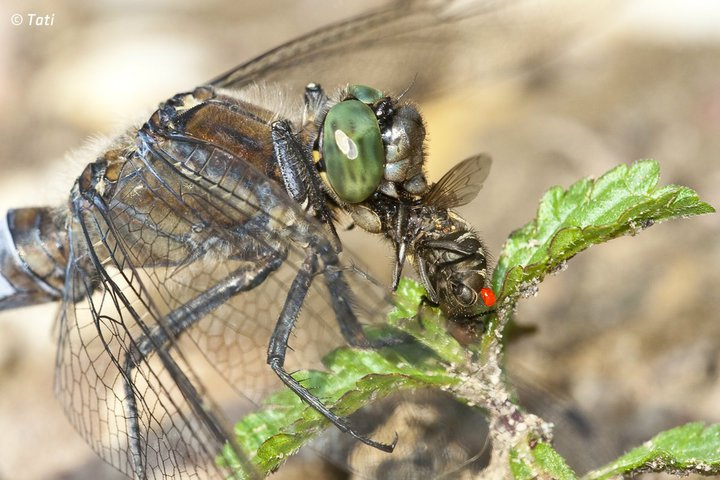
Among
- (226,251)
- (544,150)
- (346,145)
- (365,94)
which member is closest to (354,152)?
(346,145)

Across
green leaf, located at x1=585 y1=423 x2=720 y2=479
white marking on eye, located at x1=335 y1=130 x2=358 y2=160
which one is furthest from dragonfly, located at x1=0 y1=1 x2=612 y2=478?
green leaf, located at x1=585 y1=423 x2=720 y2=479

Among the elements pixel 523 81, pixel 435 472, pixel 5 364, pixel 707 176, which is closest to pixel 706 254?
pixel 707 176

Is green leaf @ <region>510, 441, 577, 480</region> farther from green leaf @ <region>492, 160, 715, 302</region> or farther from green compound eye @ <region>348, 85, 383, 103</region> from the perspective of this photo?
green compound eye @ <region>348, 85, 383, 103</region>

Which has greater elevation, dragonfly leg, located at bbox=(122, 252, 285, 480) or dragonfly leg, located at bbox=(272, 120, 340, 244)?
dragonfly leg, located at bbox=(272, 120, 340, 244)

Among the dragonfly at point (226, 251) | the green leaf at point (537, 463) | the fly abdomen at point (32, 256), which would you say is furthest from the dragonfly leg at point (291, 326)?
the fly abdomen at point (32, 256)

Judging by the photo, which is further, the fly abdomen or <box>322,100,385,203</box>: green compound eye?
the fly abdomen

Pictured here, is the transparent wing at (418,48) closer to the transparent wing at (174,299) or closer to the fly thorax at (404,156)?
the transparent wing at (174,299)

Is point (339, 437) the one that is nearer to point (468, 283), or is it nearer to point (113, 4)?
point (468, 283)

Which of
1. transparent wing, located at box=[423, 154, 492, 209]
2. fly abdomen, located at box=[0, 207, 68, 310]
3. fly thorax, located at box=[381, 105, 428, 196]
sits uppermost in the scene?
fly abdomen, located at box=[0, 207, 68, 310]
